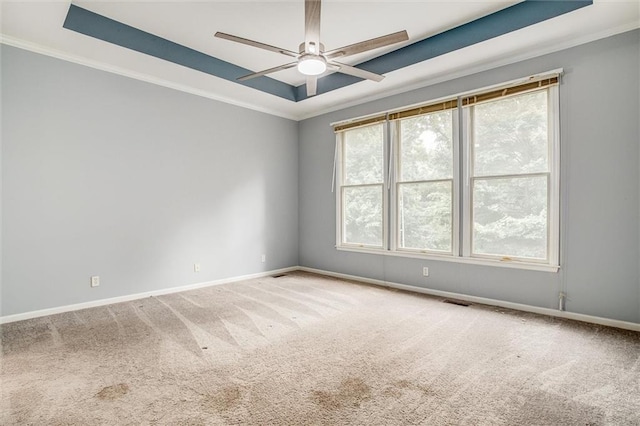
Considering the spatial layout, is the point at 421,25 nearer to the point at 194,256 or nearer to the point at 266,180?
the point at 266,180

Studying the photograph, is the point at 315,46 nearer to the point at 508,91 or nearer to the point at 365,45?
the point at 365,45

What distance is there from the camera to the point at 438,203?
4.33 m

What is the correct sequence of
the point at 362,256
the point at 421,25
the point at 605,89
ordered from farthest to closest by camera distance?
the point at 362,256 → the point at 421,25 → the point at 605,89

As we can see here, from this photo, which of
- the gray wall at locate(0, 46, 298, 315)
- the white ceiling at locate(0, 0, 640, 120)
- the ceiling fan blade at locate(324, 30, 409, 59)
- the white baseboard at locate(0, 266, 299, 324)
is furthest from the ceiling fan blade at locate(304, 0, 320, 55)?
the white baseboard at locate(0, 266, 299, 324)

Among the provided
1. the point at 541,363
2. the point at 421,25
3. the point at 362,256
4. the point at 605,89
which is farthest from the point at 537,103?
the point at 362,256

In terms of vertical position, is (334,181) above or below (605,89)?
below

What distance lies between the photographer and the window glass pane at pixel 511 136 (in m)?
3.54

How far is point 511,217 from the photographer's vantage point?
3.73m

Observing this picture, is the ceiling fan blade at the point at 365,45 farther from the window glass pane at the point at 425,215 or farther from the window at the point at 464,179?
the window glass pane at the point at 425,215

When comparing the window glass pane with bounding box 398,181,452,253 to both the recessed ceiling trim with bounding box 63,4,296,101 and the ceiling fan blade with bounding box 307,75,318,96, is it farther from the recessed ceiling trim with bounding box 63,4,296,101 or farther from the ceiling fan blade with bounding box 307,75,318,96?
the recessed ceiling trim with bounding box 63,4,296,101

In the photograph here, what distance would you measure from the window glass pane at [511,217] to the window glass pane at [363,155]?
1.53m

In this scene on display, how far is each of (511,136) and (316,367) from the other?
10.8 ft

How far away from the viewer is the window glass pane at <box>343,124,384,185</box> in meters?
5.01

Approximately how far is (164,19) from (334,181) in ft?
10.6
